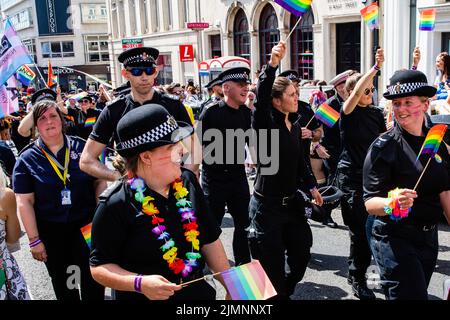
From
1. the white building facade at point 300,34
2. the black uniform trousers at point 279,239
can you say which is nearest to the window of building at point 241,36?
the white building facade at point 300,34

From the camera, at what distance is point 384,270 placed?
321 cm

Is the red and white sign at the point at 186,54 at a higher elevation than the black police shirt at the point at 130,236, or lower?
higher

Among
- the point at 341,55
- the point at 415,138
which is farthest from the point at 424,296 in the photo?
the point at 341,55

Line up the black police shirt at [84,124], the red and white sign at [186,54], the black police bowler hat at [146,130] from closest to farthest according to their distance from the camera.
A: 1. the black police bowler hat at [146,130]
2. the black police shirt at [84,124]
3. the red and white sign at [186,54]

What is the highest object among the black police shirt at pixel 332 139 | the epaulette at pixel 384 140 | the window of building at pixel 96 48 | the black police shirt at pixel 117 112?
the window of building at pixel 96 48

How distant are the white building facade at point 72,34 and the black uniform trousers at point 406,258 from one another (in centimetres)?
6197

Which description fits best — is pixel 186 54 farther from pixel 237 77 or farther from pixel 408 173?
pixel 408 173

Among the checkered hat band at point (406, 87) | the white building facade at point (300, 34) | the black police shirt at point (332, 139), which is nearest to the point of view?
the checkered hat band at point (406, 87)

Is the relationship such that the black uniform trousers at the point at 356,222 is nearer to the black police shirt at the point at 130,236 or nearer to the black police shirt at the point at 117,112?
the black police shirt at the point at 117,112

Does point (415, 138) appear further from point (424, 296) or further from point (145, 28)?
point (145, 28)

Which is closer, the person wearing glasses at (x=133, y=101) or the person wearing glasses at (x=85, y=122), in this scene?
the person wearing glasses at (x=133, y=101)

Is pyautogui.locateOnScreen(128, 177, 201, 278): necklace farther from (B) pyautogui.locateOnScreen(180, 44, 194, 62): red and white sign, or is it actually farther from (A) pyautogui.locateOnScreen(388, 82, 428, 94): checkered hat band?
(B) pyautogui.locateOnScreen(180, 44, 194, 62): red and white sign

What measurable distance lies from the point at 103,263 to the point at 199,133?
2.93 metres

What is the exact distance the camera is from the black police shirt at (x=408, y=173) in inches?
124
